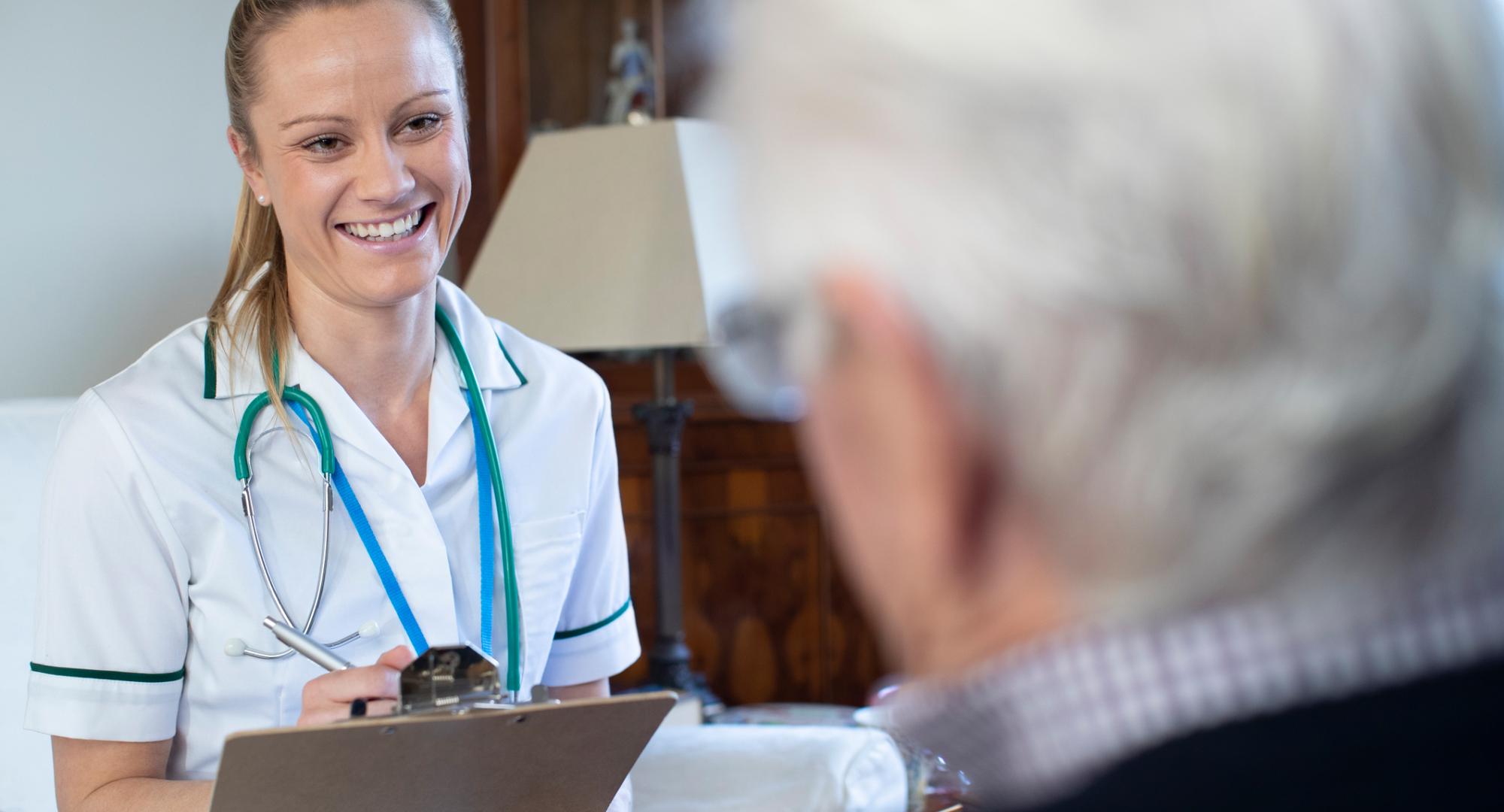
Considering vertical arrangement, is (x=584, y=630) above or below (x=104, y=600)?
below

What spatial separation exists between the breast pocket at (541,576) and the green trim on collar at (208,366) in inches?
12.2

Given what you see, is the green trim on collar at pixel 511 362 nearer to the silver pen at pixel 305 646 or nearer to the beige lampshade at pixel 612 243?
the silver pen at pixel 305 646

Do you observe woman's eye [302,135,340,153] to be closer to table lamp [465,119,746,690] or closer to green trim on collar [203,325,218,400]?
green trim on collar [203,325,218,400]

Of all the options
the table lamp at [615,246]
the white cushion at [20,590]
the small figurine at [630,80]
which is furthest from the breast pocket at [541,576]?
the small figurine at [630,80]

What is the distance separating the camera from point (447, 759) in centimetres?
93

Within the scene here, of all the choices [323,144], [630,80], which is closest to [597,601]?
[323,144]

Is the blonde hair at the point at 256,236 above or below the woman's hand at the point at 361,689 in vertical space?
above

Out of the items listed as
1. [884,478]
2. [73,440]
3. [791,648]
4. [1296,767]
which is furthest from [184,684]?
[791,648]

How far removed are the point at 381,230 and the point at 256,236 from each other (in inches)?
6.7

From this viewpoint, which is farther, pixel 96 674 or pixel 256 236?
pixel 256 236

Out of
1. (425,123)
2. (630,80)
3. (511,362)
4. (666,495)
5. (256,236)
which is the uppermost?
(630,80)

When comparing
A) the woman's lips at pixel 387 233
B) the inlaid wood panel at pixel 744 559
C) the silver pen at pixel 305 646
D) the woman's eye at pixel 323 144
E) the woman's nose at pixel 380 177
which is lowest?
the inlaid wood panel at pixel 744 559

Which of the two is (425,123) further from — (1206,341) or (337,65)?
(1206,341)

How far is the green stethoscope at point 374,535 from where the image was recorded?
1.17 metres
